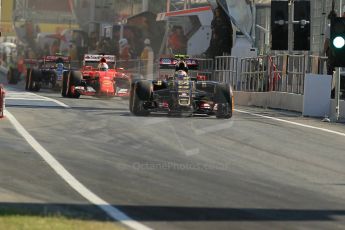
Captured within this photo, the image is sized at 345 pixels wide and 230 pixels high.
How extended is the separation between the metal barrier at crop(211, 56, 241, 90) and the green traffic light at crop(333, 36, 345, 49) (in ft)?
44.0

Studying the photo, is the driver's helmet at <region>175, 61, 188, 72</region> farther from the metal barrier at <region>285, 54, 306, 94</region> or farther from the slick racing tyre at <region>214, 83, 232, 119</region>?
the metal barrier at <region>285, 54, 306, 94</region>

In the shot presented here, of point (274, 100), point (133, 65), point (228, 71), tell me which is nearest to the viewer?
point (274, 100)

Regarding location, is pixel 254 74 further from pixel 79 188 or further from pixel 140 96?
pixel 79 188

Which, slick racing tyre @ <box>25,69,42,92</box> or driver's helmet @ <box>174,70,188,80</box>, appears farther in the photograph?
slick racing tyre @ <box>25,69,42,92</box>

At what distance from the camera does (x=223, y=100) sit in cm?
2016

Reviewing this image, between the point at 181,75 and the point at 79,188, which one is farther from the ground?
the point at 181,75

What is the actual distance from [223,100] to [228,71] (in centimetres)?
Result: 1407

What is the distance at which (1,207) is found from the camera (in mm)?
8891

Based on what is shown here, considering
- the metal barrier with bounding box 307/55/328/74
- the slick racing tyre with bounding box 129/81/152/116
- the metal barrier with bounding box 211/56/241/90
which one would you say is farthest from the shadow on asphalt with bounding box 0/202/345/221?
the metal barrier with bounding box 211/56/241/90

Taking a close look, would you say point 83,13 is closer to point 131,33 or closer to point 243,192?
point 131,33

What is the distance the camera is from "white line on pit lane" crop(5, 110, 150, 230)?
8562mm

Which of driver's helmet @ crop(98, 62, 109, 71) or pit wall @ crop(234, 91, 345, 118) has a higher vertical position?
driver's helmet @ crop(98, 62, 109, 71)

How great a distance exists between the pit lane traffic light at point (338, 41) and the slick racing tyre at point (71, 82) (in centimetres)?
1004

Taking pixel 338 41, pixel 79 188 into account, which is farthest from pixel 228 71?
pixel 79 188
